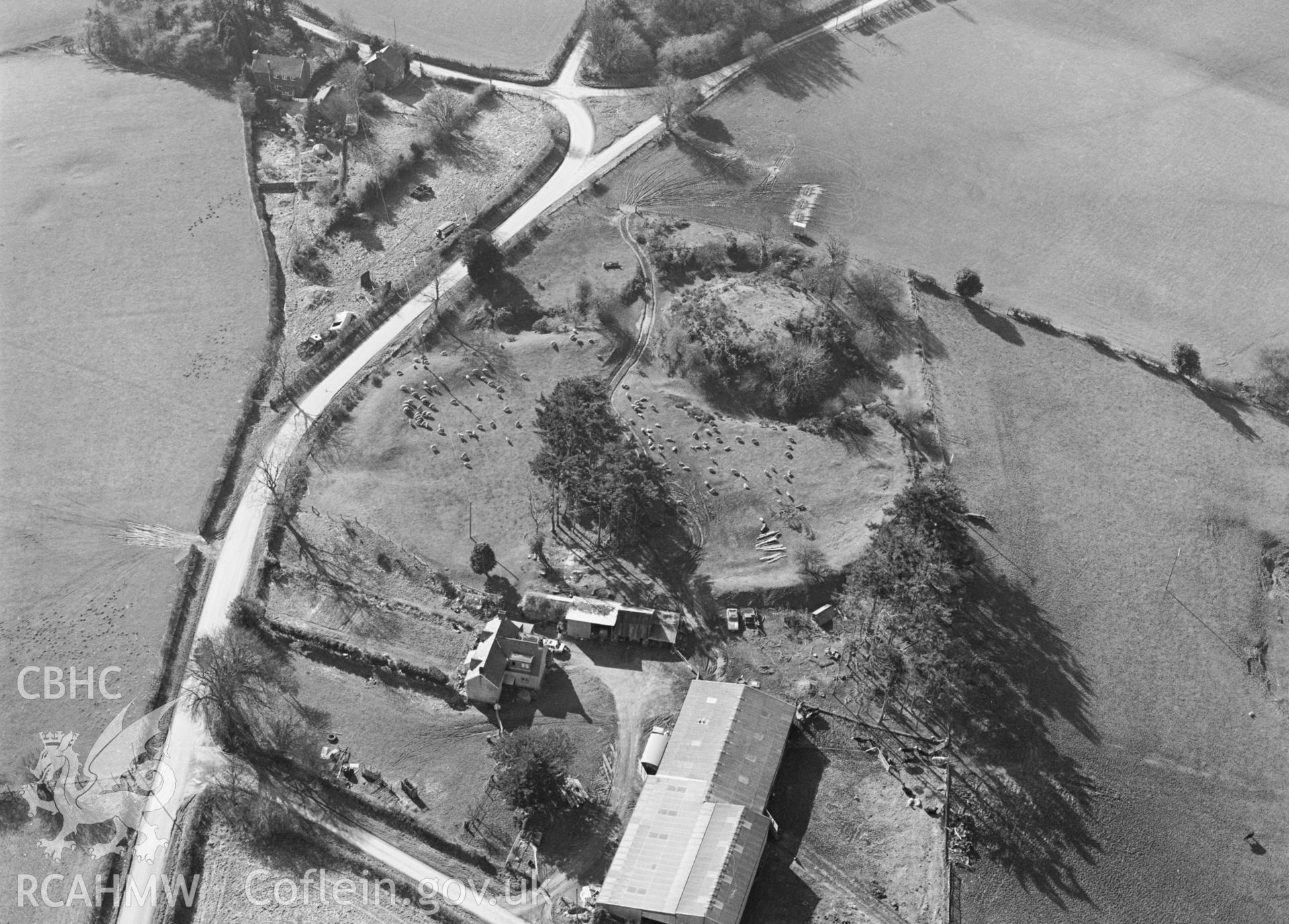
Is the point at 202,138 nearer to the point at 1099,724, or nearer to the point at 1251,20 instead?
the point at 1099,724

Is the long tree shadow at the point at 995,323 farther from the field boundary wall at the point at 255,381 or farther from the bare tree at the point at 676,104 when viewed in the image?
the field boundary wall at the point at 255,381

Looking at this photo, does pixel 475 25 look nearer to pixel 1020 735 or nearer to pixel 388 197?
pixel 388 197

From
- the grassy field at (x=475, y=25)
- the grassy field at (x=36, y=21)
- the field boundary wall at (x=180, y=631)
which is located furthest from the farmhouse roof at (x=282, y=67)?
the field boundary wall at (x=180, y=631)

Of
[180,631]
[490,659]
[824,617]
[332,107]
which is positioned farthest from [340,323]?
[824,617]

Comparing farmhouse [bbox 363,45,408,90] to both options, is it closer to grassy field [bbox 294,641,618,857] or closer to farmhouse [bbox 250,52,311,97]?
farmhouse [bbox 250,52,311,97]

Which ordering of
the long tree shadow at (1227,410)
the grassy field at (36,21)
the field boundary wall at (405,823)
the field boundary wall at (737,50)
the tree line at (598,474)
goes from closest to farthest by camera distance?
the field boundary wall at (405,823)
the tree line at (598,474)
the long tree shadow at (1227,410)
the field boundary wall at (737,50)
the grassy field at (36,21)
